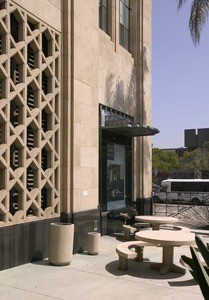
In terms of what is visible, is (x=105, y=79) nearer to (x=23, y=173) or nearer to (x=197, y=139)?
(x=23, y=173)

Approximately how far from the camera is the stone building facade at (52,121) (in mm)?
9062

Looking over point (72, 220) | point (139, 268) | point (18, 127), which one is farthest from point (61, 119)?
point (139, 268)

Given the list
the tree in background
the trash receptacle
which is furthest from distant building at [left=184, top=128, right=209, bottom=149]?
the trash receptacle

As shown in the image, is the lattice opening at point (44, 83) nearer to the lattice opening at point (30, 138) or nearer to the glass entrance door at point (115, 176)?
the lattice opening at point (30, 138)

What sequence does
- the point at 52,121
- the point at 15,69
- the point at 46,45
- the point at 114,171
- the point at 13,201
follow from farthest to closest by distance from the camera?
the point at 114,171, the point at 46,45, the point at 52,121, the point at 15,69, the point at 13,201

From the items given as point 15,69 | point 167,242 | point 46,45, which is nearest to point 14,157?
point 15,69

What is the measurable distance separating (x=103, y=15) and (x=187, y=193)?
23.7m

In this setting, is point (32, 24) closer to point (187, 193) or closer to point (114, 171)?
point (114, 171)

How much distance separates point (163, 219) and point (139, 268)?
3.84m

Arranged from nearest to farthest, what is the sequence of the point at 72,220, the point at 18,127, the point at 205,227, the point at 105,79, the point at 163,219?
the point at 18,127, the point at 72,220, the point at 163,219, the point at 105,79, the point at 205,227

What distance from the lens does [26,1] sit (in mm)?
9789

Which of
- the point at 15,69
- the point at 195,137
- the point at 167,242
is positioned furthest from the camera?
the point at 195,137

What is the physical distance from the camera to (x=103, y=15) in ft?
50.8

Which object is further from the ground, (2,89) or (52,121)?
(2,89)
